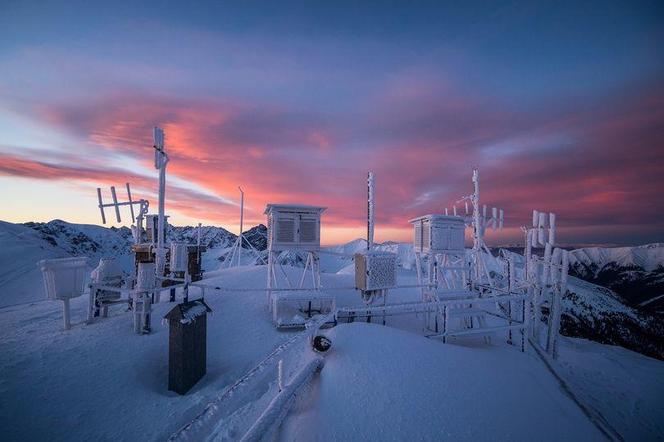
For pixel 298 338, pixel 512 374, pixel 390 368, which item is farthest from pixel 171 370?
pixel 512 374

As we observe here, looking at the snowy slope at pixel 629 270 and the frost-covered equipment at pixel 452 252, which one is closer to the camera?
the frost-covered equipment at pixel 452 252

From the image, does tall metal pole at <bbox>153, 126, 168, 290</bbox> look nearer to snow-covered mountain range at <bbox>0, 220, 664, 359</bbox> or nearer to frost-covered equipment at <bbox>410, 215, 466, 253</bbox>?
snow-covered mountain range at <bbox>0, 220, 664, 359</bbox>

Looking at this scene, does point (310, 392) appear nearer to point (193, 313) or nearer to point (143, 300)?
point (193, 313)

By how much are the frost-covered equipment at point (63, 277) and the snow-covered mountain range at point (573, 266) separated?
31.7 feet

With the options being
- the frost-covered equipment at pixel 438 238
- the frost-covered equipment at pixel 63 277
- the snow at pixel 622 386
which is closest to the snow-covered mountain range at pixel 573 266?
the frost-covered equipment at pixel 438 238

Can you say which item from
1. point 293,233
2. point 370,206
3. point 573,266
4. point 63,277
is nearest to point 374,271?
point 370,206

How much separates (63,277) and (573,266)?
217 meters

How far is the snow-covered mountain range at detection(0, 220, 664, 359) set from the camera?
24812 mm

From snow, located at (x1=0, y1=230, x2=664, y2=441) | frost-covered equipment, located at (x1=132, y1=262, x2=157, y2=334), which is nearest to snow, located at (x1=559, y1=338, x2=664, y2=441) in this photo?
snow, located at (x1=0, y1=230, x2=664, y2=441)

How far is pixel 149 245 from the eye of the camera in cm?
1628

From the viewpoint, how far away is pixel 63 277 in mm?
9703

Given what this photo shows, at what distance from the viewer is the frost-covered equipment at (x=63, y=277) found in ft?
31.3

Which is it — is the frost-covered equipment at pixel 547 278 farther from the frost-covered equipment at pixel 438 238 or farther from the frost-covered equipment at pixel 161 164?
the frost-covered equipment at pixel 161 164

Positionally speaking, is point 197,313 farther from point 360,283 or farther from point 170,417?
point 360,283
